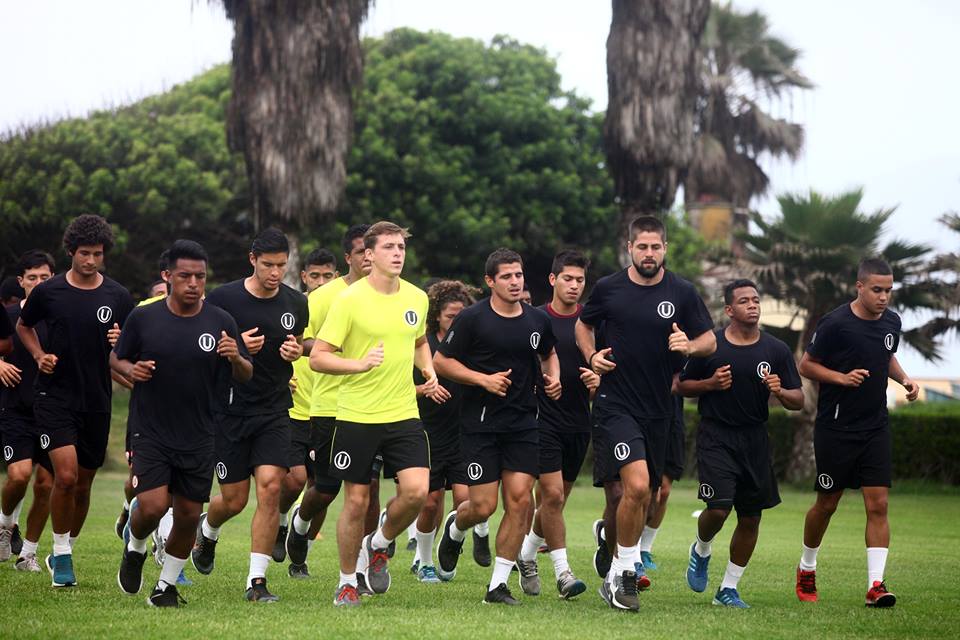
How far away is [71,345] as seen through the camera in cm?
1091

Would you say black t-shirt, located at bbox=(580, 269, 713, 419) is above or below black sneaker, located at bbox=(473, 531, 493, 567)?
above

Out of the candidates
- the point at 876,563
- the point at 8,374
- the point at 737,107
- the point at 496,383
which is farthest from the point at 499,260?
the point at 737,107

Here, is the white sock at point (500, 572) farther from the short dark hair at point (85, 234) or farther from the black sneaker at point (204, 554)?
the short dark hair at point (85, 234)

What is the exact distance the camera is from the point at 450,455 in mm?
Result: 13047

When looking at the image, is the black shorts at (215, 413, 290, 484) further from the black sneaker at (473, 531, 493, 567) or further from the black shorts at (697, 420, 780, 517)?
the black shorts at (697, 420, 780, 517)

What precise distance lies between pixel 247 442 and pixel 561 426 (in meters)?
2.85

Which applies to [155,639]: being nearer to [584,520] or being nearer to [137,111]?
[584,520]

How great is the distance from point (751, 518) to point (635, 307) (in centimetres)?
195

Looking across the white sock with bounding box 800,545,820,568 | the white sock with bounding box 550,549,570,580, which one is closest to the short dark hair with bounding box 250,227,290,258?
the white sock with bounding box 550,549,570,580

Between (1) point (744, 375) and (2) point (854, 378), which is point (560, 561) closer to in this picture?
(1) point (744, 375)

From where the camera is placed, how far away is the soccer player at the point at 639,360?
10.3 meters

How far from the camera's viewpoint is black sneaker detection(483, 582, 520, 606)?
10328 mm

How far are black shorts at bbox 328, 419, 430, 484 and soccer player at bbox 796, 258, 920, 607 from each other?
333 centimetres

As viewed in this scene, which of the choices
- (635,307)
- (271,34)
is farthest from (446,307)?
(271,34)
